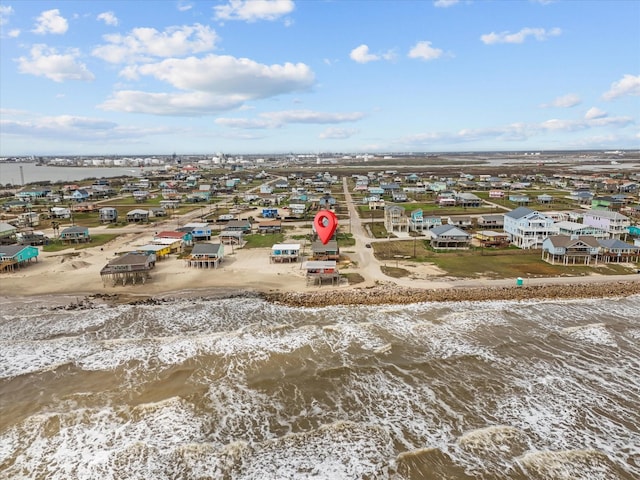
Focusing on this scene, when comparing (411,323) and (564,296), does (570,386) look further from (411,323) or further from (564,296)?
(564,296)

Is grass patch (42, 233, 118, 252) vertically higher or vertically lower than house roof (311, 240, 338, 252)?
lower

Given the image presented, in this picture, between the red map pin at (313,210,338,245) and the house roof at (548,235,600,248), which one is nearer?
the red map pin at (313,210,338,245)

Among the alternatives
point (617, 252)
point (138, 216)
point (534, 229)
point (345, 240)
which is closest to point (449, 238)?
point (534, 229)

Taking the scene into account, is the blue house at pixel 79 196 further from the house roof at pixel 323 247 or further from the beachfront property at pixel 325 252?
the beachfront property at pixel 325 252

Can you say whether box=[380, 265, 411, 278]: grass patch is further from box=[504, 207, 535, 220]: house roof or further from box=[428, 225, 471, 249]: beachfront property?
box=[504, 207, 535, 220]: house roof

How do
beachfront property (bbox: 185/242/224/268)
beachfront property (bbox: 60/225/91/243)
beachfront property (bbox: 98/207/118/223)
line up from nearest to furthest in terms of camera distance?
beachfront property (bbox: 185/242/224/268)
beachfront property (bbox: 60/225/91/243)
beachfront property (bbox: 98/207/118/223)

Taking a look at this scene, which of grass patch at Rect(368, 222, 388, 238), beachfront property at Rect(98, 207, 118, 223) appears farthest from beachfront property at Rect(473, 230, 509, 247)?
beachfront property at Rect(98, 207, 118, 223)

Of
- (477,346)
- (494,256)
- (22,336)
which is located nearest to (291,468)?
(477,346)
